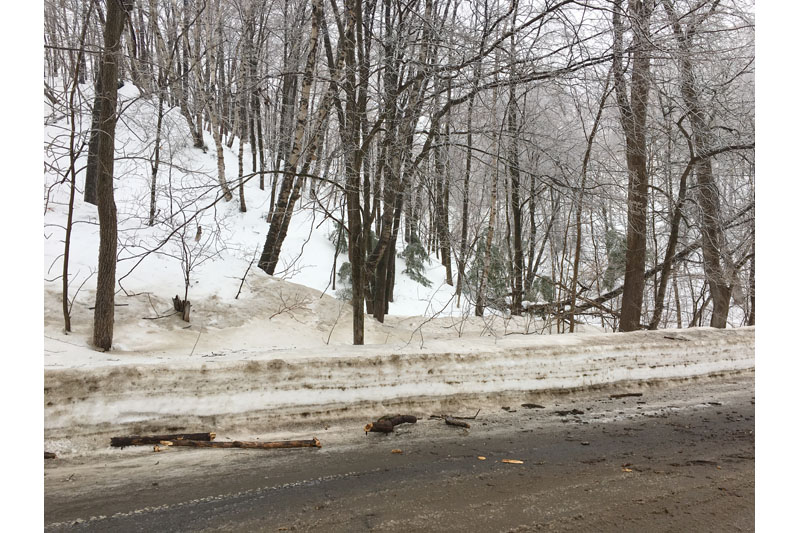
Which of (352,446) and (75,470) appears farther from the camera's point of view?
(352,446)

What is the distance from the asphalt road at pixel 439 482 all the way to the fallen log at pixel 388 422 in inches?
2.0

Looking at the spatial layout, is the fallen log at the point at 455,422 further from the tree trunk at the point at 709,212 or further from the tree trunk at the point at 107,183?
the tree trunk at the point at 709,212

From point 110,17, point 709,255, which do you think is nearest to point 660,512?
point 110,17

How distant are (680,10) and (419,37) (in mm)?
2644

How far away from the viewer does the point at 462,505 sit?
2.05 metres

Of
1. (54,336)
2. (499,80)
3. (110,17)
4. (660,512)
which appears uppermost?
(110,17)

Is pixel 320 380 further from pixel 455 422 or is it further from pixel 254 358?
pixel 455 422

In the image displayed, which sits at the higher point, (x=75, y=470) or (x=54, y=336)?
(x=54, y=336)

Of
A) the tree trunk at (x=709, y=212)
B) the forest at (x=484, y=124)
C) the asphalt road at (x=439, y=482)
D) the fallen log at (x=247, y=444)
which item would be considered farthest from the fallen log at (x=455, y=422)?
the tree trunk at (x=709, y=212)

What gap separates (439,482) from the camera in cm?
227

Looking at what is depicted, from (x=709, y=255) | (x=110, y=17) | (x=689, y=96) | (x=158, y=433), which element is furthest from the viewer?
(x=709, y=255)

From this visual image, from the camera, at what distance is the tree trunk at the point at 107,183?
453 cm

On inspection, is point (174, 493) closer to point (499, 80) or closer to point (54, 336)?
point (54, 336)

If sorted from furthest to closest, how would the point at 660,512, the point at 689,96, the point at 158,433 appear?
1. the point at 689,96
2. the point at 158,433
3. the point at 660,512
